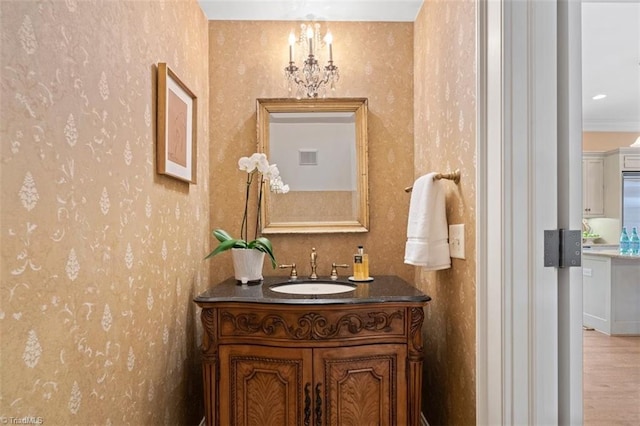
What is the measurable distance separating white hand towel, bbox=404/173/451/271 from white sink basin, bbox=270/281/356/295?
1.54 ft

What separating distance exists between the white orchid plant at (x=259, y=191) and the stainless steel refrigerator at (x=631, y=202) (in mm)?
1616

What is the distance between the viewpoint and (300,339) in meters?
1.66

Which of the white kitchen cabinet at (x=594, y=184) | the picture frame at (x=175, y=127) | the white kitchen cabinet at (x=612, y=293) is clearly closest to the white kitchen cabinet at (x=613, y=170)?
the white kitchen cabinet at (x=594, y=184)

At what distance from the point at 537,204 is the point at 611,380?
7.45ft

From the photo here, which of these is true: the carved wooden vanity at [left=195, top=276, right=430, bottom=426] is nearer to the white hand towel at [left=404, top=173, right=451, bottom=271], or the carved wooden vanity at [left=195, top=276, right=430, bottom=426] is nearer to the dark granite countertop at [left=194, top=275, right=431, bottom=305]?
the dark granite countertop at [left=194, top=275, right=431, bottom=305]

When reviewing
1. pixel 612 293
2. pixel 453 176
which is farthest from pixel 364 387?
pixel 612 293

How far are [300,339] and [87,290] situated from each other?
83cm

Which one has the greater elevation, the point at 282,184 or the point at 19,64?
the point at 19,64

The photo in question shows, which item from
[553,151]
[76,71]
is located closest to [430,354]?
[553,151]

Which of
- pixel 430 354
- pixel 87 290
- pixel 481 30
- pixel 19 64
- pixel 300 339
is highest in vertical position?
pixel 481 30

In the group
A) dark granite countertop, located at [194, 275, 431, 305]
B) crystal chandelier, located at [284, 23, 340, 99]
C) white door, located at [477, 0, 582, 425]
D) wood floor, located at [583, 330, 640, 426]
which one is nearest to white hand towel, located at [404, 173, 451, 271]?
dark granite countertop, located at [194, 275, 431, 305]

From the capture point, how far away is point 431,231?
5.78ft

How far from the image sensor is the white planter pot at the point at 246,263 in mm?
2057

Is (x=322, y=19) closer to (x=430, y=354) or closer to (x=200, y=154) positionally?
(x=200, y=154)
